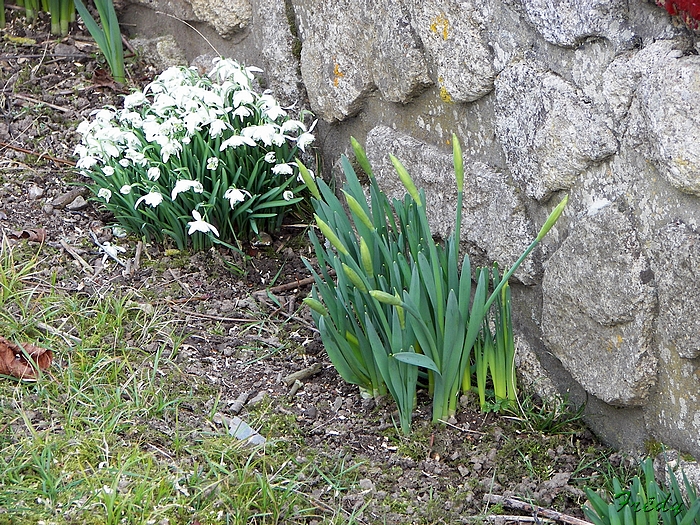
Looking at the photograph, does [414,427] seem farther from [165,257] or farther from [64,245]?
[64,245]

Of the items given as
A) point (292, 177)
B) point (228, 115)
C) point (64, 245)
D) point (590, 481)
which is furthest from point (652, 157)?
point (64, 245)

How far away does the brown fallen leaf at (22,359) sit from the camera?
78.7 inches

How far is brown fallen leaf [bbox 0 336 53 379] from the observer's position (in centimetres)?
200

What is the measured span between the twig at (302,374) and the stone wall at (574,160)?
1.68 ft

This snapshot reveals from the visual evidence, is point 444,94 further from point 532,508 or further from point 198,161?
point 532,508

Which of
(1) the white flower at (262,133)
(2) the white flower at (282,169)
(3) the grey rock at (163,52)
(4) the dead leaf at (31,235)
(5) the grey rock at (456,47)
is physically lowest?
(4) the dead leaf at (31,235)

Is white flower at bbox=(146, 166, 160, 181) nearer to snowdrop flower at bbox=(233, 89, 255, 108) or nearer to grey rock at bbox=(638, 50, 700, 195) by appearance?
snowdrop flower at bbox=(233, 89, 255, 108)

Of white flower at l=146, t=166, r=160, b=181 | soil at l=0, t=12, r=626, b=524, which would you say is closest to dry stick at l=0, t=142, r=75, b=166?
soil at l=0, t=12, r=626, b=524

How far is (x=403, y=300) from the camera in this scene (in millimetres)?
1736

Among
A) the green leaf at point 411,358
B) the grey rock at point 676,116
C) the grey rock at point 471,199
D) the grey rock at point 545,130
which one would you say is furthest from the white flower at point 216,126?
the grey rock at point 676,116

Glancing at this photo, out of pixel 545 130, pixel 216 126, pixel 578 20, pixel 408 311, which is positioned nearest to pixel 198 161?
pixel 216 126

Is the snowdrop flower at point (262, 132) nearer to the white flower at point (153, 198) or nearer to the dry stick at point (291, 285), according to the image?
the white flower at point (153, 198)

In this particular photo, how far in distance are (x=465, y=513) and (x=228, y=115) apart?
1455 millimetres

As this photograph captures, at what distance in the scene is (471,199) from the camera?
2.05 m
